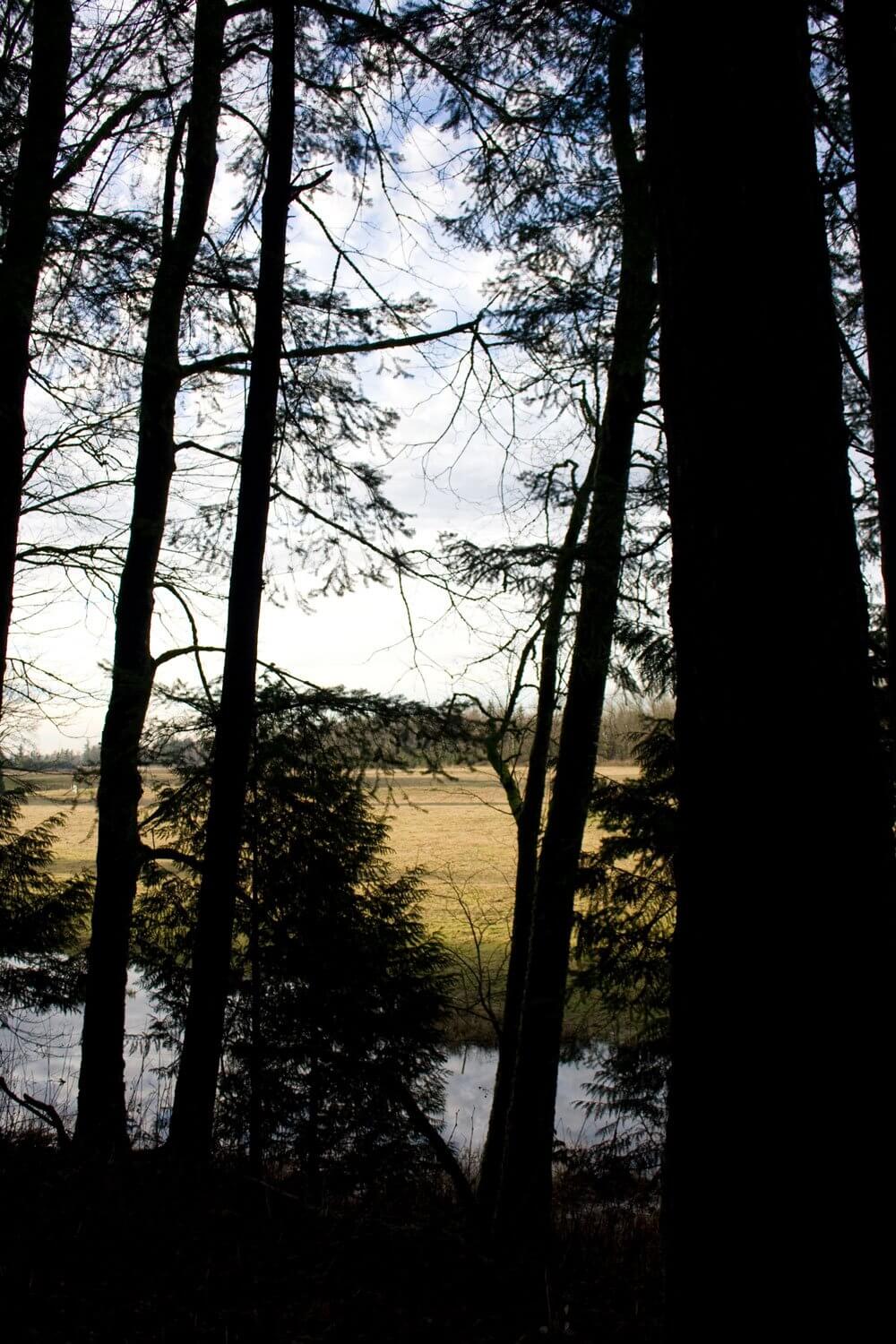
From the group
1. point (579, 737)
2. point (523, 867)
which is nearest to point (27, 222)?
point (579, 737)

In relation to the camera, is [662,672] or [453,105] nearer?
[453,105]

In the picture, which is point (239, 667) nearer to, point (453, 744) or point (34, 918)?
point (453, 744)

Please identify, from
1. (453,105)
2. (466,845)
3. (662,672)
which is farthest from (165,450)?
(466,845)

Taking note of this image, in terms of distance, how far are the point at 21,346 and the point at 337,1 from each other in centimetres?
358

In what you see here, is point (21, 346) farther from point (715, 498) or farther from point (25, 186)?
point (715, 498)

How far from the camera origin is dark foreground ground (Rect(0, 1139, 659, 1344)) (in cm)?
352

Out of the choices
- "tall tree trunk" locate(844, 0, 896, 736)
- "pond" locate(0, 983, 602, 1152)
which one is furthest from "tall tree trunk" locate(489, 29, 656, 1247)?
"pond" locate(0, 983, 602, 1152)

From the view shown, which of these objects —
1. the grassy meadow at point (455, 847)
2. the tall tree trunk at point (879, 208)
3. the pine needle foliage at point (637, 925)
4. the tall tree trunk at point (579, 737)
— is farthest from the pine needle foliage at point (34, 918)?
the tall tree trunk at point (879, 208)

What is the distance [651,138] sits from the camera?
7.50ft

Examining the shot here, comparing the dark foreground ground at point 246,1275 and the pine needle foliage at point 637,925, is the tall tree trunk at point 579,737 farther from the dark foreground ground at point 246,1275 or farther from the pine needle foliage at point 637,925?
the pine needle foliage at point 637,925

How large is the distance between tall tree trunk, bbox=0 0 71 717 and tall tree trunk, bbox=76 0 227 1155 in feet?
4.39

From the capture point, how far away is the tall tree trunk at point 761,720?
178 cm

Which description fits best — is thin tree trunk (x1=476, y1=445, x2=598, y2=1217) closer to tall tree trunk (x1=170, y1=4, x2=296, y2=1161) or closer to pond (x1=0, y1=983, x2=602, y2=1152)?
tall tree trunk (x1=170, y1=4, x2=296, y2=1161)

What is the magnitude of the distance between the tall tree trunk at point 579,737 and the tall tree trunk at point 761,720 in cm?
359
